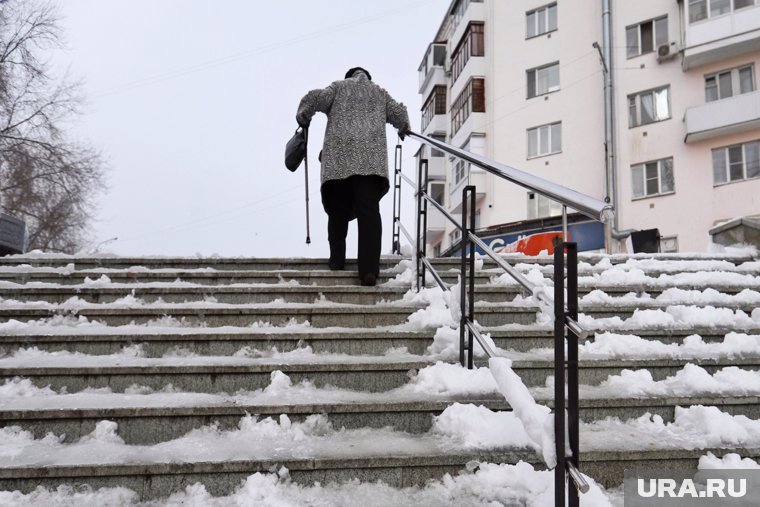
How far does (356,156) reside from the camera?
13.9 ft

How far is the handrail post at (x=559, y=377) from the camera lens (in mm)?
1718

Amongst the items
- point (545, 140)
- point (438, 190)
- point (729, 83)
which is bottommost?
point (438, 190)

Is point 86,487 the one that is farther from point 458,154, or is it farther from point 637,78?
point 637,78

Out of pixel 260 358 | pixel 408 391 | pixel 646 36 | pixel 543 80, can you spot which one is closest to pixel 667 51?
pixel 646 36

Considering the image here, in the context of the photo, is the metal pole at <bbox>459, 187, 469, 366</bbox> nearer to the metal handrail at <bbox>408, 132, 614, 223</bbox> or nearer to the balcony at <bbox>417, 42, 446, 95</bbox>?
the metal handrail at <bbox>408, 132, 614, 223</bbox>

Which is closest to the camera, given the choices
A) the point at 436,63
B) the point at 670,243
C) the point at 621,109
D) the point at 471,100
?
the point at 670,243

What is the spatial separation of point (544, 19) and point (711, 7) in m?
6.01

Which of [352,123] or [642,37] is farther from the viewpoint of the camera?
[642,37]

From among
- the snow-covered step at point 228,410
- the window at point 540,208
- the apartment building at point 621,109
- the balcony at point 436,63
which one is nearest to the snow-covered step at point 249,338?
the snow-covered step at point 228,410

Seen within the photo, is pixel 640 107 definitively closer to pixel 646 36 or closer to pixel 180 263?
pixel 646 36

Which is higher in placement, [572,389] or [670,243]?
[670,243]

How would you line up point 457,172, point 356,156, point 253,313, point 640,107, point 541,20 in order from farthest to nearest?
Result: 1. point 457,172
2. point 541,20
3. point 640,107
4. point 356,156
5. point 253,313

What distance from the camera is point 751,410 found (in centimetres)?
265

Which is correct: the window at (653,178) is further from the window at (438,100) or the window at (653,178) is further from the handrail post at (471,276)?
the handrail post at (471,276)
